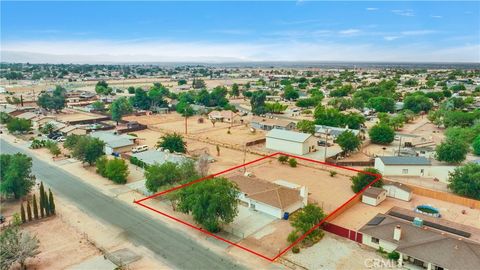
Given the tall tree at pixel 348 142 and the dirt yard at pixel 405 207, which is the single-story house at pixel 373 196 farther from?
the tall tree at pixel 348 142

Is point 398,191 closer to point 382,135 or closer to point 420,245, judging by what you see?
point 420,245

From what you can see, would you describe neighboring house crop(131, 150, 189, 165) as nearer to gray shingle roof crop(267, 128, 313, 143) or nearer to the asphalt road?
the asphalt road

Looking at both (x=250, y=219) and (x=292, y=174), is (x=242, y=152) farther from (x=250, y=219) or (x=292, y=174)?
(x=250, y=219)

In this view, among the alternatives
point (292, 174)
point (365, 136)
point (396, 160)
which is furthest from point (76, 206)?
point (365, 136)

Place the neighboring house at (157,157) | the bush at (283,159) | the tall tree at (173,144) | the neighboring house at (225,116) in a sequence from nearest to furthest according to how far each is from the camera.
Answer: the neighboring house at (157,157), the bush at (283,159), the tall tree at (173,144), the neighboring house at (225,116)

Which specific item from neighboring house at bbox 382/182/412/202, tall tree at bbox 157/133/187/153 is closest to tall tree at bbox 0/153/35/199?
tall tree at bbox 157/133/187/153

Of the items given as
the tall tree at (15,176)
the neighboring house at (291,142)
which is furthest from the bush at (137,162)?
the neighboring house at (291,142)
